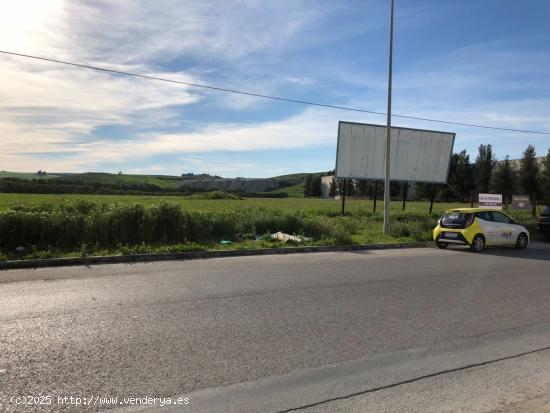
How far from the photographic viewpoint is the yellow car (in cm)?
1555

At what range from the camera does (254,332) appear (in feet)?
18.7

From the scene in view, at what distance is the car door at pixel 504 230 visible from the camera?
1628 centimetres

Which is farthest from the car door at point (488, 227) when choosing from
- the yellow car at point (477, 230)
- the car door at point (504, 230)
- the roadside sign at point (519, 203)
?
the roadside sign at point (519, 203)

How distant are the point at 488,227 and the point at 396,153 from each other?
10.1 m

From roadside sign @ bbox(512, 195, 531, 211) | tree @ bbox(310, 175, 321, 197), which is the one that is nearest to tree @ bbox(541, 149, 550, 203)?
roadside sign @ bbox(512, 195, 531, 211)

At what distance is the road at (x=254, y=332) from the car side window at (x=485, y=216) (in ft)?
20.1

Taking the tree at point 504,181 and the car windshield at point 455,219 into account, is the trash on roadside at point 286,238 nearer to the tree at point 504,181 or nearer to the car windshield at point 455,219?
the car windshield at point 455,219

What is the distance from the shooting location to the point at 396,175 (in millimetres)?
25578

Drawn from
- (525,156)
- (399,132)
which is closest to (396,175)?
(399,132)

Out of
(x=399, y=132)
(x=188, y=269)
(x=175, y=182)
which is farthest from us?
(x=175, y=182)

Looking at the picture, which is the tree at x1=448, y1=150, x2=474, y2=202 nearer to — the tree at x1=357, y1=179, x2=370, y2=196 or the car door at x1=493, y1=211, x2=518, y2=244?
the car door at x1=493, y1=211, x2=518, y2=244

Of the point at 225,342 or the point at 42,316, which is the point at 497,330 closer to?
the point at 225,342

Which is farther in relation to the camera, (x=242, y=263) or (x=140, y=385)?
(x=242, y=263)

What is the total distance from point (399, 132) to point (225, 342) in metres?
21.9
